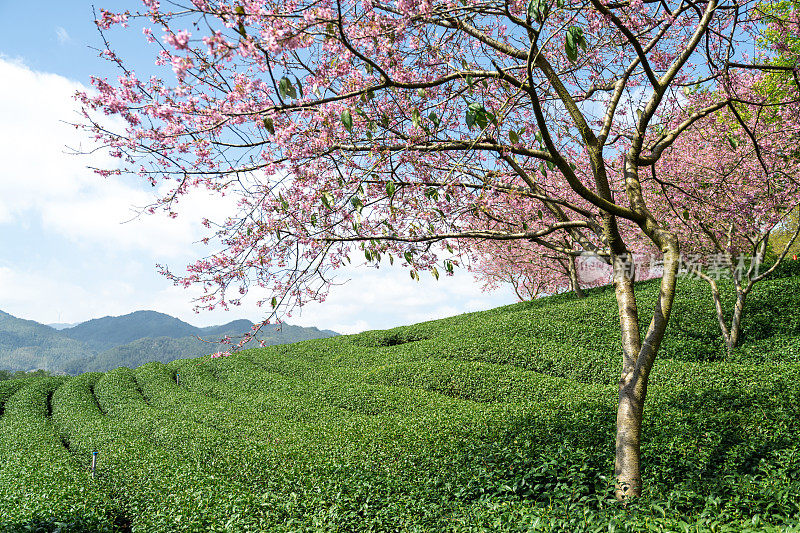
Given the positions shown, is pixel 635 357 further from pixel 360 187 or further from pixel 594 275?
pixel 594 275

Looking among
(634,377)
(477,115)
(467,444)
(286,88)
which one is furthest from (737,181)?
(286,88)

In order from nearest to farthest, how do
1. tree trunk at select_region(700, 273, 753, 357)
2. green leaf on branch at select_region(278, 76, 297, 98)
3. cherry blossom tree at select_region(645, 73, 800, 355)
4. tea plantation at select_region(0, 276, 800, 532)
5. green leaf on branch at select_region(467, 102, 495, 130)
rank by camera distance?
green leaf on branch at select_region(278, 76, 297, 98), green leaf on branch at select_region(467, 102, 495, 130), tea plantation at select_region(0, 276, 800, 532), cherry blossom tree at select_region(645, 73, 800, 355), tree trunk at select_region(700, 273, 753, 357)

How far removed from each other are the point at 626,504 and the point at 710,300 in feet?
46.1

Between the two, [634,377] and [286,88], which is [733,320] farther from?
[286,88]

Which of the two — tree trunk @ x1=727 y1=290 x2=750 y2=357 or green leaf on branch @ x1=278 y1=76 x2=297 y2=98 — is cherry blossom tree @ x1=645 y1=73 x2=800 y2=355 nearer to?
tree trunk @ x1=727 y1=290 x2=750 y2=357

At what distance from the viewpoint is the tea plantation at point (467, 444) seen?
573 centimetres

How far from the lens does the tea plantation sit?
5.73 m

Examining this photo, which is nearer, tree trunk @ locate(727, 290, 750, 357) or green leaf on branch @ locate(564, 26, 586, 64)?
green leaf on branch @ locate(564, 26, 586, 64)

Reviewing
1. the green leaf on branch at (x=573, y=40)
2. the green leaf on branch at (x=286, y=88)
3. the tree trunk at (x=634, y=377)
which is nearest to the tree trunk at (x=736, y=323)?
the tree trunk at (x=634, y=377)

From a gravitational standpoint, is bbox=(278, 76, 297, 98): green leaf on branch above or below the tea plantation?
above

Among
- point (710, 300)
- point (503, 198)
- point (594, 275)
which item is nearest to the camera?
point (503, 198)

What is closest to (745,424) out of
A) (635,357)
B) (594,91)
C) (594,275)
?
(635,357)

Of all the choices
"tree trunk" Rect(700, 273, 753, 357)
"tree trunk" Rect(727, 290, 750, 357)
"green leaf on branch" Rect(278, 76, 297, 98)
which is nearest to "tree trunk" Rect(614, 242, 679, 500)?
"green leaf on branch" Rect(278, 76, 297, 98)

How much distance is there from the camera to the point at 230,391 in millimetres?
20359
